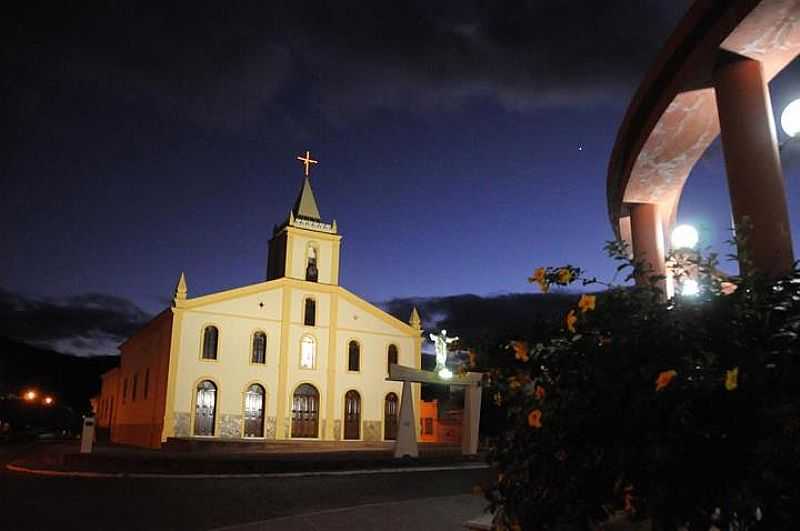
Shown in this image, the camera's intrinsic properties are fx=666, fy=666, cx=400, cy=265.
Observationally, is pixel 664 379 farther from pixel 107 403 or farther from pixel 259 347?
pixel 107 403

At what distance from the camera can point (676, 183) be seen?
20.4ft

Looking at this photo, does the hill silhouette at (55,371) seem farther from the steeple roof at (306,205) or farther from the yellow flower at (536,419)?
the yellow flower at (536,419)

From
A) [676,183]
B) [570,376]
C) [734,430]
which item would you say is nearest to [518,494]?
[570,376]

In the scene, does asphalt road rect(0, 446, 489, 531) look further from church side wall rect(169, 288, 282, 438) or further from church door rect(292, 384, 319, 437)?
church door rect(292, 384, 319, 437)

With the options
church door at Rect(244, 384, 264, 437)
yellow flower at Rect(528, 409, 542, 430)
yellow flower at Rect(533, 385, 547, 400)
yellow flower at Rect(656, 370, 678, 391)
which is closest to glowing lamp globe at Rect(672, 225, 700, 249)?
yellow flower at Rect(533, 385, 547, 400)

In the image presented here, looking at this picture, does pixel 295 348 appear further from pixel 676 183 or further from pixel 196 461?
pixel 676 183

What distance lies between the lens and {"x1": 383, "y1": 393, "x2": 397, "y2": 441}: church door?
1280 inches

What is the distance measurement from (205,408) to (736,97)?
27.7m

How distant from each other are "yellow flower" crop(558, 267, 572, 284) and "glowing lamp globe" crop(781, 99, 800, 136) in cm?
209

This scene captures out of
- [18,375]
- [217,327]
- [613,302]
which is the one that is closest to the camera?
[613,302]

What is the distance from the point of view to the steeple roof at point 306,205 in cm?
3550

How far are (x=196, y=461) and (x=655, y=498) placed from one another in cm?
1525

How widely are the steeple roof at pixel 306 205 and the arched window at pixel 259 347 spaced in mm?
7372

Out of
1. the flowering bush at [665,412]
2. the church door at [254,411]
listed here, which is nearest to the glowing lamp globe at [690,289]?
the flowering bush at [665,412]
